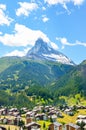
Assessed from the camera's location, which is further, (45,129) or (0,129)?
(45,129)

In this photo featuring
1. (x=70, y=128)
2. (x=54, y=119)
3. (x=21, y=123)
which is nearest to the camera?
(x=70, y=128)

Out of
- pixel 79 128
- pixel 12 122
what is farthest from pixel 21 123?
pixel 79 128

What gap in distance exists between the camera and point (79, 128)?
475 feet

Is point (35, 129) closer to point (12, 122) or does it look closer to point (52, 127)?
point (52, 127)

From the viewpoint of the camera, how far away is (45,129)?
15025 centimetres

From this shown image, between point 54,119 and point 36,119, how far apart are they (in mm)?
12719

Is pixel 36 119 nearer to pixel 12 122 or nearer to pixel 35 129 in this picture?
pixel 12 122

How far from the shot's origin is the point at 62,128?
152m

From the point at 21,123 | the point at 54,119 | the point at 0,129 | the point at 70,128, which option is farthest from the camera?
the point at 54,119

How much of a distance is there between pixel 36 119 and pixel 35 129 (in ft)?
164

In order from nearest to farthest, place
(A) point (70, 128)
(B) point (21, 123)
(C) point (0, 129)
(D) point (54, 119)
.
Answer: (C) point (0, 129) < (A) point (70, 128) < (B) point (21, 123) < (D) point (54, 119)

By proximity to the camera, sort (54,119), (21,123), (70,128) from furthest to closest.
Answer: (54,119) < (21,123) < (70,128)

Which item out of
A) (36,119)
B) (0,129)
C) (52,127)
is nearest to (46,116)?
(36,119)

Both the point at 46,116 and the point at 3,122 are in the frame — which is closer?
the point at 3,122
